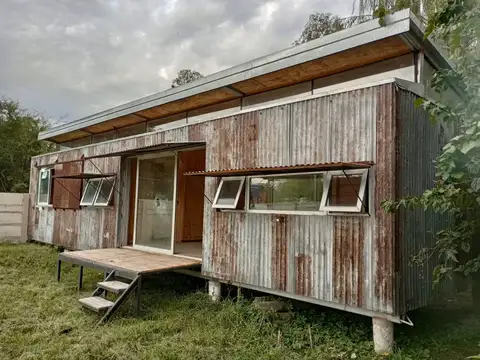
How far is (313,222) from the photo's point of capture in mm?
4199

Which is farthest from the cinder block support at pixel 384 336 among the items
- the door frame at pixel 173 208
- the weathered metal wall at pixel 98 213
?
the door frame at pixel 173 208

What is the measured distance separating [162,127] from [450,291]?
583 centimetres

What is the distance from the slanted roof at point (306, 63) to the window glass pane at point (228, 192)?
158 cm

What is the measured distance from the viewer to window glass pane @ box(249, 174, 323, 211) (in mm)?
4238

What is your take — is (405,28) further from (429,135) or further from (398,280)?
(398,280)

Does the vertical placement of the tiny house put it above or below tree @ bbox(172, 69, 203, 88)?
below

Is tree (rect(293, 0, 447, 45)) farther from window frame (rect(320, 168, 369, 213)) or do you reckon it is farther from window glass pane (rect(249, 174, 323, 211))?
window glass pane (rect(249, 174, 323, 211))

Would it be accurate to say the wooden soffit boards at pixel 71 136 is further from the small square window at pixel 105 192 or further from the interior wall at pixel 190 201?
the interior wall at pixel 190 201

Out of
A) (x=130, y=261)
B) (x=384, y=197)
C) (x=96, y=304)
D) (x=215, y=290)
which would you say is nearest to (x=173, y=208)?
(x=130, y=261)

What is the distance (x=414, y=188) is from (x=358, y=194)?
2.24 ft

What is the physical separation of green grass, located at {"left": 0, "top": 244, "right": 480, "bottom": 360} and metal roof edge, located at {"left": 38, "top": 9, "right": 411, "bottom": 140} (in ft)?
10.7

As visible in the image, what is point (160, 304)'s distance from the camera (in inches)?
199

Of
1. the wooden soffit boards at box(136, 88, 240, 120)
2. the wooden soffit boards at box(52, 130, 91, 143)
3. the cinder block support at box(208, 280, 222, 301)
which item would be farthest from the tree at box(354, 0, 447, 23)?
the wooden soffit boards at box(52, 130, 91, 143)

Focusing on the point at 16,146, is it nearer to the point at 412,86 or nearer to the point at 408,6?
the point at 408,6
